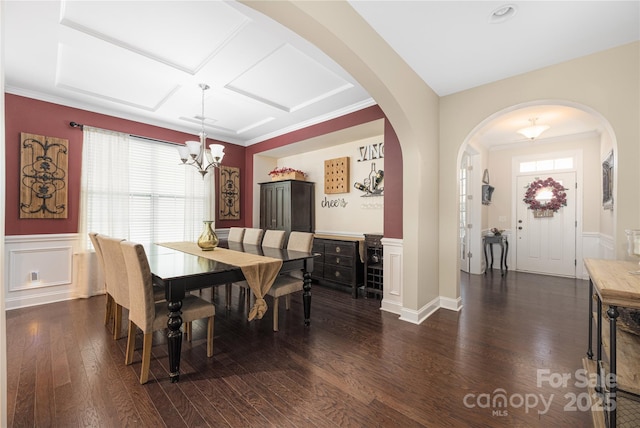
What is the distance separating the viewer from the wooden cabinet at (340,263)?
3.92 metres

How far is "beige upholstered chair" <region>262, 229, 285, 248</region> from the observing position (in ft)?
11.8

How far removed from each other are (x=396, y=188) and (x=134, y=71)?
10.5ft

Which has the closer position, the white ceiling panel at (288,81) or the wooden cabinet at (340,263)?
the white ceiling panel at (288,81)

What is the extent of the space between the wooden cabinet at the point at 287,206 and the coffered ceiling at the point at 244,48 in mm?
1559

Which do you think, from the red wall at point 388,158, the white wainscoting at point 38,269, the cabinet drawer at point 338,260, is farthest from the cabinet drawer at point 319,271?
the white wainscoting at point 38,269

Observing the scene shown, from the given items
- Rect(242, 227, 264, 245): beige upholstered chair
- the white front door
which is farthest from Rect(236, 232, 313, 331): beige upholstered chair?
the white front door

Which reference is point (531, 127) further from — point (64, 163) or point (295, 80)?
point (64, 163)

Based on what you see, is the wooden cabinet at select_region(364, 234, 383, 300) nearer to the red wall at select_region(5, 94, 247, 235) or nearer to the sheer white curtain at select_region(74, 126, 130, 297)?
the sheer white curtain at select_region(74, 126, 130, 297)

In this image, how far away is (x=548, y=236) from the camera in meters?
5.35

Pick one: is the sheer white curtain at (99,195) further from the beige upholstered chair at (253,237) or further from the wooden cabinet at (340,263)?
the wooden cabinet at (340,263)

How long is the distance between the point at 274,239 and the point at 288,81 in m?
1.93

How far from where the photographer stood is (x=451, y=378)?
2.00 metres

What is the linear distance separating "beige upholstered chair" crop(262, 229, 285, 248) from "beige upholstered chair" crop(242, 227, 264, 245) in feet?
0.44

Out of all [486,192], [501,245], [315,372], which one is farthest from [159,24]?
[501,245]
